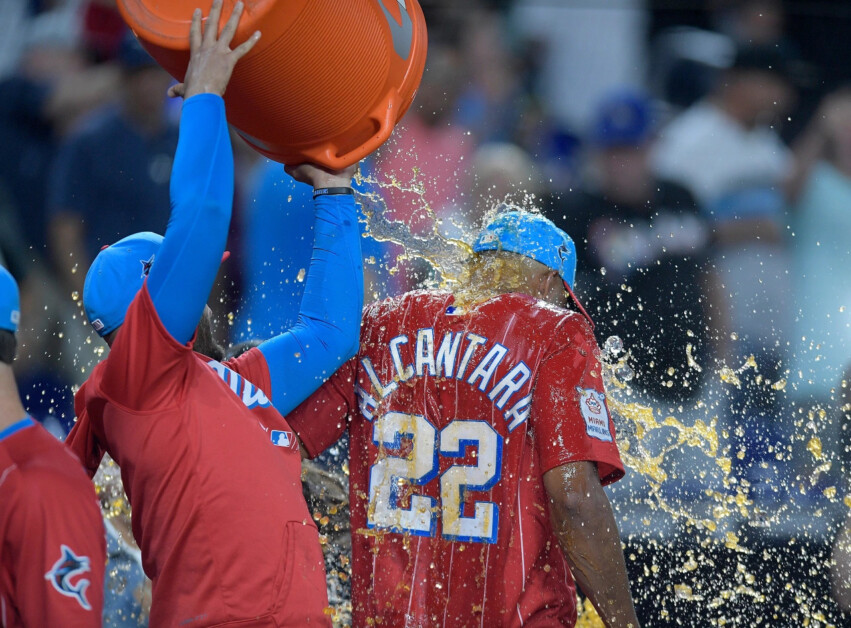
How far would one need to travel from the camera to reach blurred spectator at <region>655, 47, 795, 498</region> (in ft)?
15.3

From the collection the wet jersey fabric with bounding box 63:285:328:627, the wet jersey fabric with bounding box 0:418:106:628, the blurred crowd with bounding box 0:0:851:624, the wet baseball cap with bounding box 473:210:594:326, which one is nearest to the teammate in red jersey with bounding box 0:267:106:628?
the wet jersey fabric with bounding box 0:418:106:628

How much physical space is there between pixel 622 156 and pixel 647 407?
1.45m

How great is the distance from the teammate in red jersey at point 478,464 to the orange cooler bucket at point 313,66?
58cm

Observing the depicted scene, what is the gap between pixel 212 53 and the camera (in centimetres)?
222

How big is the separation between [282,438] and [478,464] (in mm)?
600

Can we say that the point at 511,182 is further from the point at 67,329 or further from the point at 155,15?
the point at 155,15

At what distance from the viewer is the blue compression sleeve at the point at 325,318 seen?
2.69 metres

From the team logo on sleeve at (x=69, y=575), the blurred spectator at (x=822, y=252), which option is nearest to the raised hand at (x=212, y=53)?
the team logo on sleeve at (x=69, y=575)

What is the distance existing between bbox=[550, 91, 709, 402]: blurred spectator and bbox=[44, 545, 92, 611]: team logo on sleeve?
3.38 meters

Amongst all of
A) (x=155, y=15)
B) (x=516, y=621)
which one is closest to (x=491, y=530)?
(x=516, y=621)

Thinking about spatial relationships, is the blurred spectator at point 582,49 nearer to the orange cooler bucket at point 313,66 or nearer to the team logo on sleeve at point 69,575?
the orange cooler bucket at point 313,66

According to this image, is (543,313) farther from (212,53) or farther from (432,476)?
(212,53)

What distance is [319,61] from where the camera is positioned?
7.95 feet

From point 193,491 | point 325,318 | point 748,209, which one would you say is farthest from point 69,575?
point 748,209
